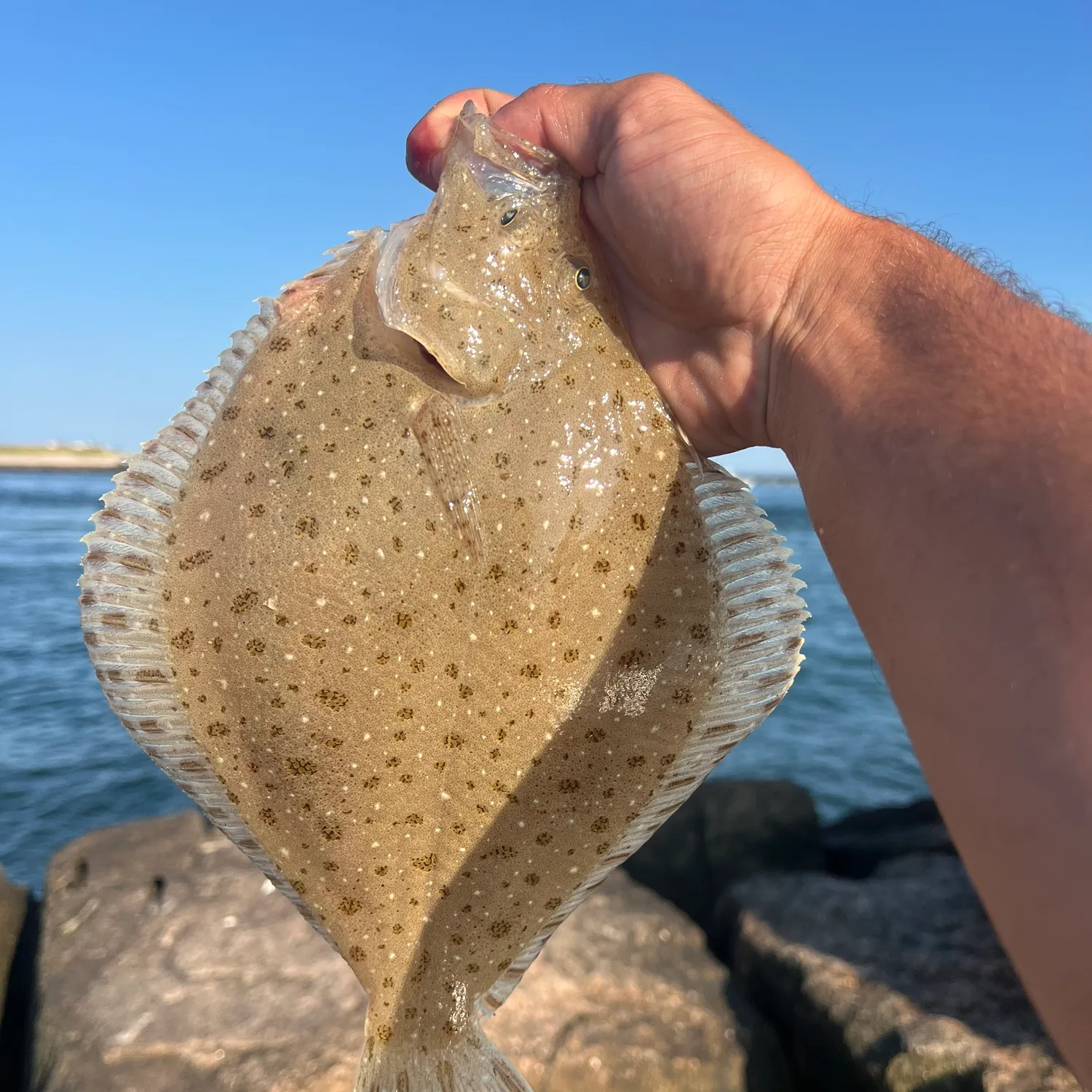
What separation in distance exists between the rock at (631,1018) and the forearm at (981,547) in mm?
3575

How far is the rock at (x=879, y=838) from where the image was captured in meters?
7.11

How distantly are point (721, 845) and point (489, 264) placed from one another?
19.8 feet

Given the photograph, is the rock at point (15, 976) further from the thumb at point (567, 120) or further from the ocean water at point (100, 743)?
the thumb at point (567, 120)

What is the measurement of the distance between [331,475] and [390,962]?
129 cm

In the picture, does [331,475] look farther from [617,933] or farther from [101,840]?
[101,840]

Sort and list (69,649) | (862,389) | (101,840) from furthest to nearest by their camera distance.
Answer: (69,649)
(101,840)
(862,389)

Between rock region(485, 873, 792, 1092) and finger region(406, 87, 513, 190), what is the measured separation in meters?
3.96

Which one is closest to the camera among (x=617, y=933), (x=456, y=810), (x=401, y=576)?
(x=401, y=576)

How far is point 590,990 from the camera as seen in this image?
15.4 ft

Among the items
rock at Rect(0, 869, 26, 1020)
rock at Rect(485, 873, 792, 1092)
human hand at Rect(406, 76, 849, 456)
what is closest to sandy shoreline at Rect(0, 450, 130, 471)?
rock at Rect(0, 869, 26, 1020)

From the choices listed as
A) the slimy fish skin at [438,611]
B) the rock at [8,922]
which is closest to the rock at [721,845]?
the rock at [8,922]

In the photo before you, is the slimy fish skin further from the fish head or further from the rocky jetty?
the rocky jetty

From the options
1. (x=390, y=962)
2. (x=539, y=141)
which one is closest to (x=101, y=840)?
(x=390, y=962)

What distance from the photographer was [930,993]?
4516 mm
